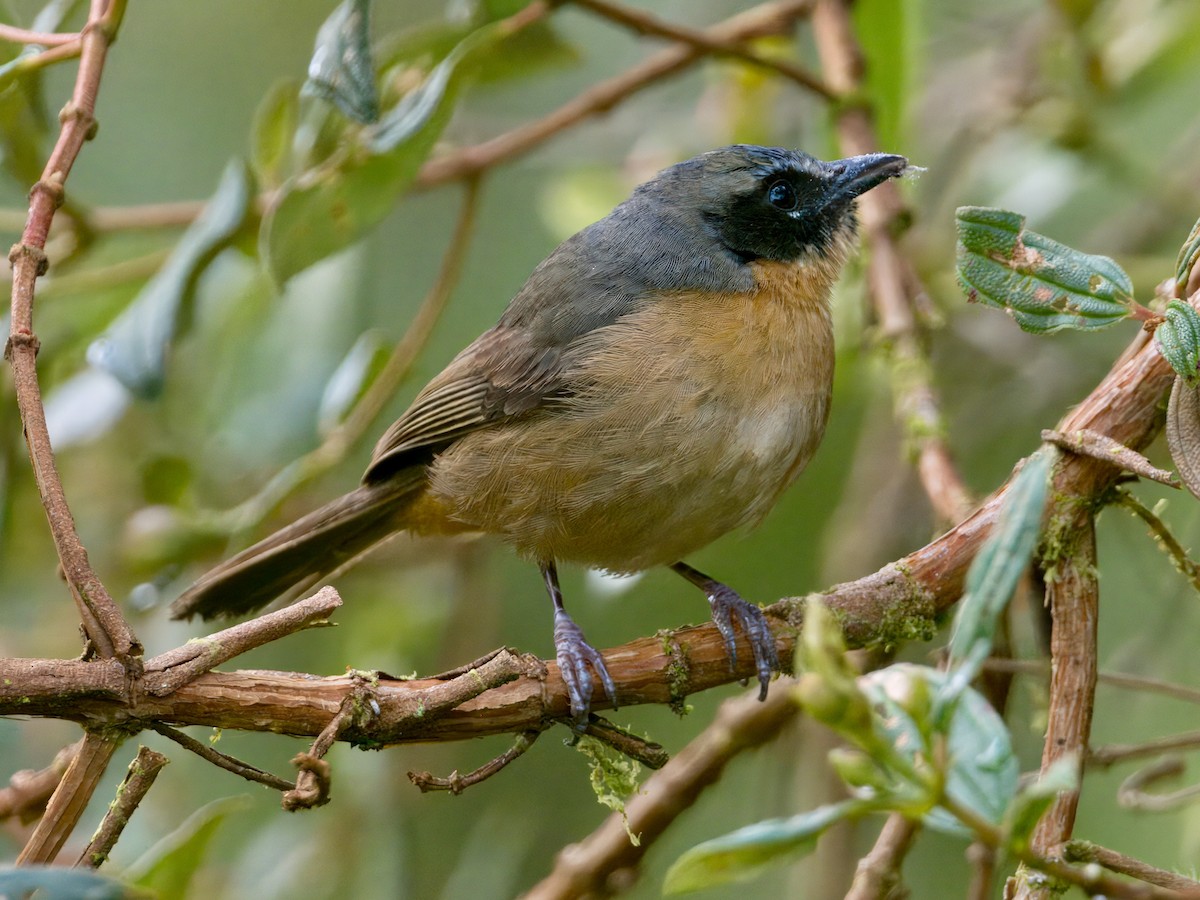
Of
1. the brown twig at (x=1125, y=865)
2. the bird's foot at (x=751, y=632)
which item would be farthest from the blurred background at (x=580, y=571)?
the brown twig at (x=1125, y=865)

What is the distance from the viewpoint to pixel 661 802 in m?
3.37

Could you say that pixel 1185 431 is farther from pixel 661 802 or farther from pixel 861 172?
pixel 861 172

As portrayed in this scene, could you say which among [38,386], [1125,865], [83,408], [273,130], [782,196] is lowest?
[1125,865]

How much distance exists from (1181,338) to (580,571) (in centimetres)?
328

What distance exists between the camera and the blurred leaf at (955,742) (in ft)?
4.95

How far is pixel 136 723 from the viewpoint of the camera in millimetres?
2074

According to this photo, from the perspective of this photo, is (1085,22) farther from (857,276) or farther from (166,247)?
(166,247)

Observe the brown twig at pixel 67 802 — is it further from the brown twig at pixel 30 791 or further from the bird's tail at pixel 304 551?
the bird's tail at pixel 304 551

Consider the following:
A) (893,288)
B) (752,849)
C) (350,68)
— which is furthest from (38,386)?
(893,288)

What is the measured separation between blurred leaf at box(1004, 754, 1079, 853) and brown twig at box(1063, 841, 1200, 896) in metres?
0.47

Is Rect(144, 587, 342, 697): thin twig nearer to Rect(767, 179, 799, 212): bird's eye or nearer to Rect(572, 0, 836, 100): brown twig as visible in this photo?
Rect(767, 179, 799, 212): bird's eye

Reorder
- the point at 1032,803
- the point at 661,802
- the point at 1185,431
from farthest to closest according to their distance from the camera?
the point at 661,802 < the point at 1185,431 < the point at 1032,803

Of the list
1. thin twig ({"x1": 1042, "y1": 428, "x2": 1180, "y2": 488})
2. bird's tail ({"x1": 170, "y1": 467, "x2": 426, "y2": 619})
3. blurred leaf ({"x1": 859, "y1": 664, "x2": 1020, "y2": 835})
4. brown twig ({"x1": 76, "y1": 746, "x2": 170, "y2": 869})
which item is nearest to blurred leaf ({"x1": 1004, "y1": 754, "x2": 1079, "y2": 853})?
blurred leaf ({"x1": 859, "y1": 664, "x2": 1020, "y2": 835})

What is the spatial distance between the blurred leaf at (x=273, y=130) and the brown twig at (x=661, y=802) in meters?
2.26
